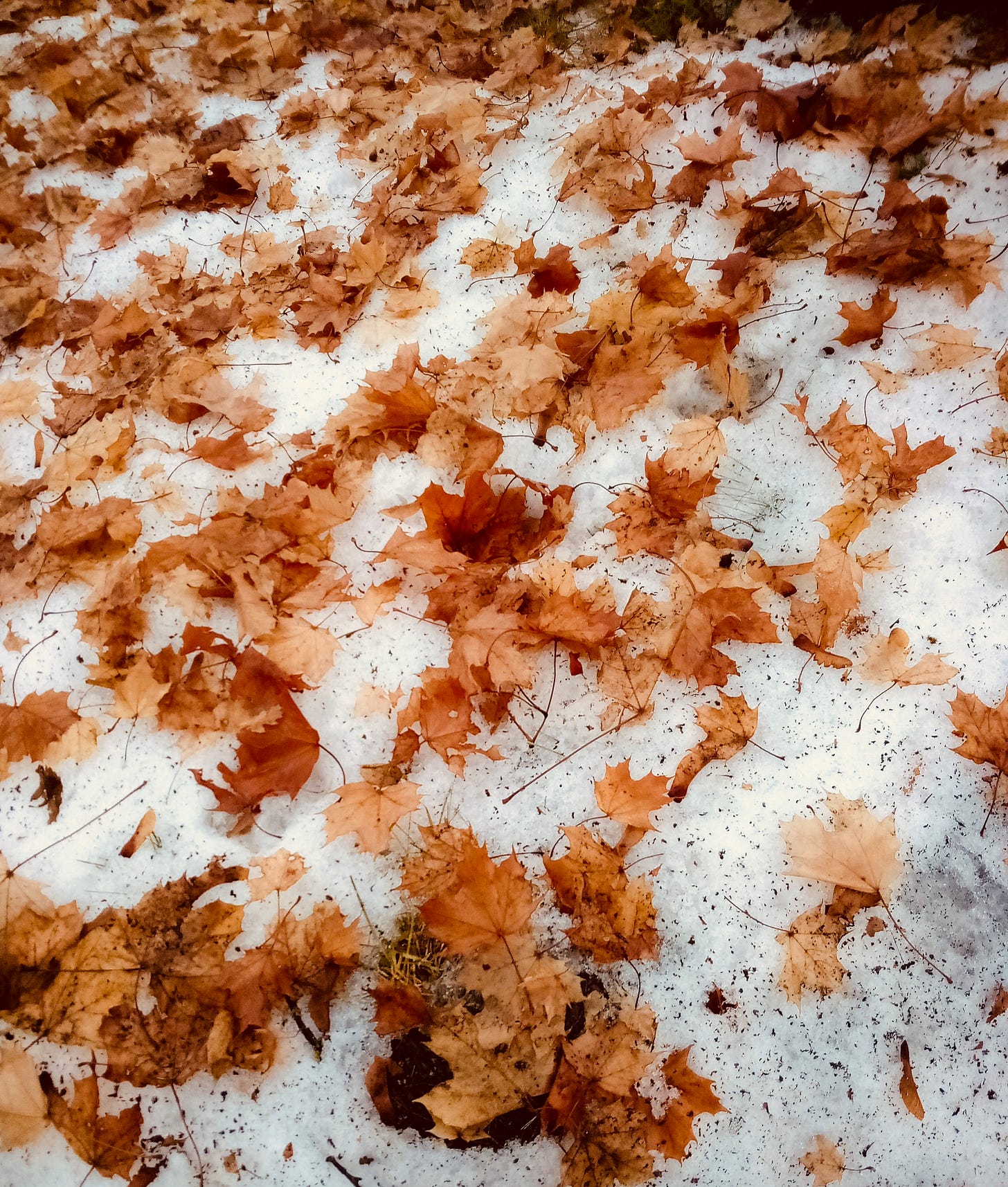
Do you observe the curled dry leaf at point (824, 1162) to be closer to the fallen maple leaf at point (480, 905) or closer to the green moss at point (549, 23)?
the fallen maple leaf at point (480, 905)

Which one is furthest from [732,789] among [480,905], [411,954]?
[411,954]

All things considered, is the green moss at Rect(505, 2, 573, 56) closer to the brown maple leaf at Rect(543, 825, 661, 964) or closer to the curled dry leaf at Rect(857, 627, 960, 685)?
the curled dry leaf at Rect(857, 627, 960, 685)

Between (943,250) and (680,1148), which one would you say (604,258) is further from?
(680,1148)

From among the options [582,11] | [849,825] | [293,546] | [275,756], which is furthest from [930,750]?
[582,11]

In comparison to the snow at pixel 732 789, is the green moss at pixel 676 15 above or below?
above

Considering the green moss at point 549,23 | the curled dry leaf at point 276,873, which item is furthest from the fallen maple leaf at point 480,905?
the green moss at point 549,23

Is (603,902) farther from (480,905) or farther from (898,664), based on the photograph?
(898,664)
